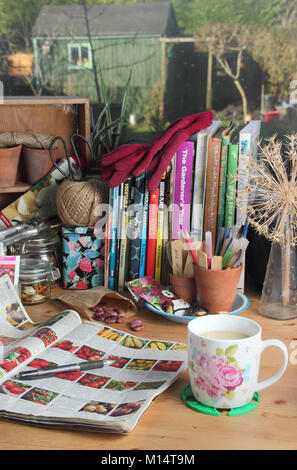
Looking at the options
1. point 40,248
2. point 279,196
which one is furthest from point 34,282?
point 279,196

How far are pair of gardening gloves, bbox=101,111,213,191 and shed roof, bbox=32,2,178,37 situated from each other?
36.7 inches

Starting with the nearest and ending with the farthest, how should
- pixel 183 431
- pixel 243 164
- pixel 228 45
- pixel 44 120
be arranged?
pixel 183 431 < pixel 243 164 < pixel 44 120 < pixel 228 45

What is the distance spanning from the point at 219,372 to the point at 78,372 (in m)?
0.23

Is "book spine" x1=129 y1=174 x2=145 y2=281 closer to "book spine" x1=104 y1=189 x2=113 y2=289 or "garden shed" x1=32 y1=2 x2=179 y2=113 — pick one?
"book spine" x1=104 y1=189 x2=113 y2=289

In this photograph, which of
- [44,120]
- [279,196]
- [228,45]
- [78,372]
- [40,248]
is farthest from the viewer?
[228,45]

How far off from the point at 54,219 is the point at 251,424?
748 millimetres

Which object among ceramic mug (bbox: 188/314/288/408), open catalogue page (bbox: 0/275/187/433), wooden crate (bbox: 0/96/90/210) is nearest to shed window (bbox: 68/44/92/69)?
wooden crate (bbox: 0/96/90/210)

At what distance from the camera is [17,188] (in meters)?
1.30

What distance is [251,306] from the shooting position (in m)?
1.12

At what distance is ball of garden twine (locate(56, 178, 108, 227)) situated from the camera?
1.16 metres

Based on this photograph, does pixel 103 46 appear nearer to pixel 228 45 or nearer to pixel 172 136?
pixel 228 45

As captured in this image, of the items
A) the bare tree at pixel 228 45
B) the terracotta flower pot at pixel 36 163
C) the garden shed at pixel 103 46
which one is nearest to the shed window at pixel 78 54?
the garden shed at pixel 103 46

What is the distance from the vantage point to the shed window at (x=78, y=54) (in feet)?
6.47

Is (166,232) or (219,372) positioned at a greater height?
(166,232)
